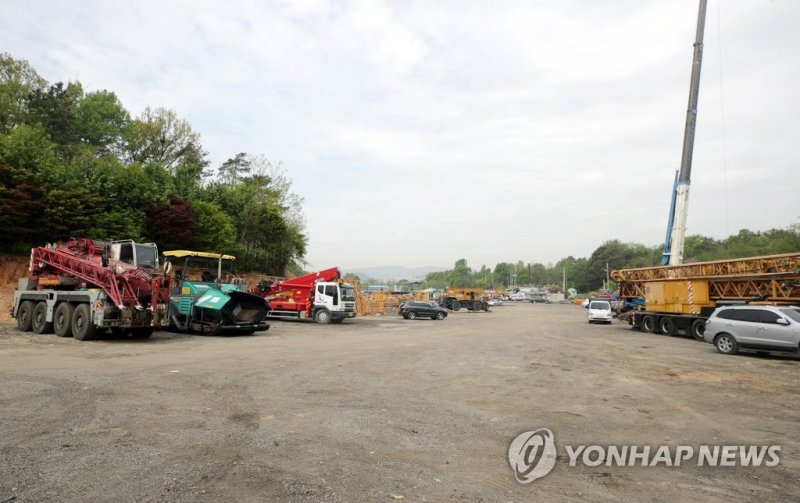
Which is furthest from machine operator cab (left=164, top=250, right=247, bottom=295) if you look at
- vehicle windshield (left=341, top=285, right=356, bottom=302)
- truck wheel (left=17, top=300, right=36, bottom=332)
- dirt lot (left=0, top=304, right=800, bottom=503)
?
vehicle windshield (left=341, top=285, right=356, bottom=302)

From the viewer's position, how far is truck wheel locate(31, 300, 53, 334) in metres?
17.8

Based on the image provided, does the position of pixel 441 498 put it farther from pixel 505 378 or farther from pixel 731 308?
pixel 731 308

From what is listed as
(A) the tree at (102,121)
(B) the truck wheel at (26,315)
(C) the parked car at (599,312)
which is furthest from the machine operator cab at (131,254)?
(A) the tree at (102,121)

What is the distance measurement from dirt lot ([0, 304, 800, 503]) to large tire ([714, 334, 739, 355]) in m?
2.39

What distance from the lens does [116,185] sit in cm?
3072

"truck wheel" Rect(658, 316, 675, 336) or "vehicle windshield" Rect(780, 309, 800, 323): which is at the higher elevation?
"vehicle windshield" Rect(780, 309, 800, 323)

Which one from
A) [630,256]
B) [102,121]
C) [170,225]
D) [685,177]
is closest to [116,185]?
[170,225]

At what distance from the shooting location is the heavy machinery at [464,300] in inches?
2031

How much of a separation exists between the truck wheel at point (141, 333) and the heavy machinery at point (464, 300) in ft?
120

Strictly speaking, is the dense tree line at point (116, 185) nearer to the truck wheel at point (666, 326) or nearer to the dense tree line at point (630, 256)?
the truck wheel at point (666, 326)

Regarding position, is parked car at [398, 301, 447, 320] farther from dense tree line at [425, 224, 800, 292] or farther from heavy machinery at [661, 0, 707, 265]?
dense tree line at [425, 224, 800, 292]

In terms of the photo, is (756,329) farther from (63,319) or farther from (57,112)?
(57,112)

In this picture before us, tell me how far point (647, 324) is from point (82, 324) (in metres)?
27.0

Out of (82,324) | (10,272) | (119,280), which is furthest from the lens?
(10,272)
